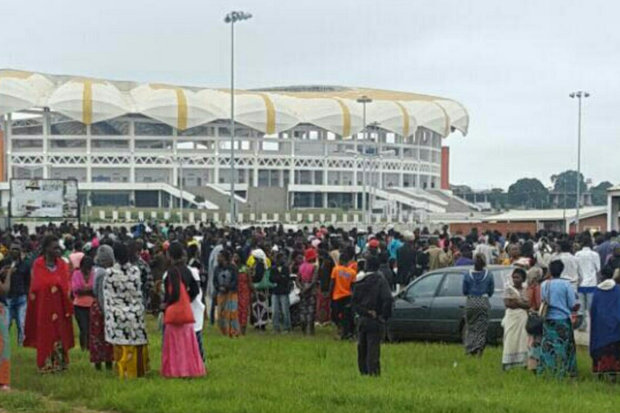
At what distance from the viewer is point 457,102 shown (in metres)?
110

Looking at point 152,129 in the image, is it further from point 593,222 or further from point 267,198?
point 593,222

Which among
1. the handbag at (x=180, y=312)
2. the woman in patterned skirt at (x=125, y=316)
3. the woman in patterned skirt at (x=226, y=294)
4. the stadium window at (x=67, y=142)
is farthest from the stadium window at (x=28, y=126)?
the handbag at (x=180, y=312)

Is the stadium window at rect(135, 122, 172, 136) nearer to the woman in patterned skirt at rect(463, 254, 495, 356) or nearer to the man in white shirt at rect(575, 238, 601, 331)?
the man in white shirt at rect(575, 238, 601, 331)

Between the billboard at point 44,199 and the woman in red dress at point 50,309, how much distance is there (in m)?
26.7

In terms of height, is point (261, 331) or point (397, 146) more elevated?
point (397, 146)

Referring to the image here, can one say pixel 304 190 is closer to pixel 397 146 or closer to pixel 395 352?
pixel 397 146

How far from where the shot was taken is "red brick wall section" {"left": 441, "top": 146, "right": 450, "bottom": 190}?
112 m

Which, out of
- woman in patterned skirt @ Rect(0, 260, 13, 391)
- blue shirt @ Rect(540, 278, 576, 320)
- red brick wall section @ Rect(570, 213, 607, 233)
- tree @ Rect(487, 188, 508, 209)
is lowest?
woman in patterned skirt @ Rect(0, 260, 13, 391)

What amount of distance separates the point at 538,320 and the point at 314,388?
9.07 ft

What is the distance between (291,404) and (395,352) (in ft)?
15.6

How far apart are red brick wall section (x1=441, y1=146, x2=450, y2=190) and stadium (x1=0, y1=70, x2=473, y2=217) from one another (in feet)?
38.6

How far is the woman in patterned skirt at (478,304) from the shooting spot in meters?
13.5

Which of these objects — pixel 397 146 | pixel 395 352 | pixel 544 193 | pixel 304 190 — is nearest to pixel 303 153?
pixel 304 190

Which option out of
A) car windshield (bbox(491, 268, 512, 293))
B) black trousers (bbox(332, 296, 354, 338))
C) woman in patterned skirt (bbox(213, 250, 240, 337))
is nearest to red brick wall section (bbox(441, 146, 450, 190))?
woman in patterned skirt (bbox(213, 250, 240, 337))
